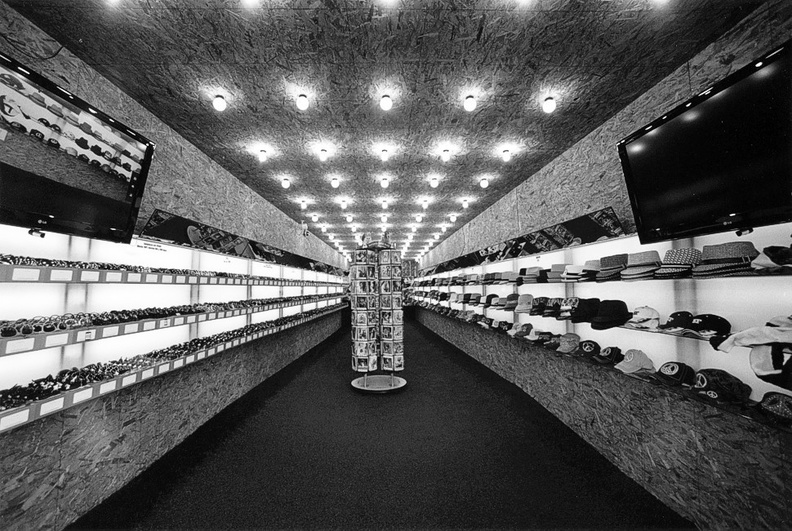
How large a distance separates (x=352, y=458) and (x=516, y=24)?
14.7 ft

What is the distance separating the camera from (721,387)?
2.06m

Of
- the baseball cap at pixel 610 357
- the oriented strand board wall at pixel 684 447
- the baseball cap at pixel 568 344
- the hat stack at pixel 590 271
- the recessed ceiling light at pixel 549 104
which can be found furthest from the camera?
the baseball cap at pixel 568 344

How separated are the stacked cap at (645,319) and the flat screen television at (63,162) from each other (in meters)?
4.75

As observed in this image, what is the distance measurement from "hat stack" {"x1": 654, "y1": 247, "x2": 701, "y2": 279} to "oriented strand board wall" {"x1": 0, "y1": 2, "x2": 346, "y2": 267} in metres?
5.23

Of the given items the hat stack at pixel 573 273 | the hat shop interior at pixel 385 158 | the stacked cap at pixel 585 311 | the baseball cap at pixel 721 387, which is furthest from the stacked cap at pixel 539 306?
the baseball cap at pixel 721 387

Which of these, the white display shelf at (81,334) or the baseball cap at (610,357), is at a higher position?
the white display shelf at (81,334)

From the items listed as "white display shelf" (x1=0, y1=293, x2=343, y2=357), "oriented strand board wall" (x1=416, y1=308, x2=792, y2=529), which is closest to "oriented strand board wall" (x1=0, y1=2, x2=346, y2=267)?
"white display shelf" (x1=0, y1=293, x2=343, y2=357)

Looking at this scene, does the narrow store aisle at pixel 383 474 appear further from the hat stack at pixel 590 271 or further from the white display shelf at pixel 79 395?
the hat stack at pixel 590 271

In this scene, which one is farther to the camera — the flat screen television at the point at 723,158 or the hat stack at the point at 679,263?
the hat stack at the point at 679,263

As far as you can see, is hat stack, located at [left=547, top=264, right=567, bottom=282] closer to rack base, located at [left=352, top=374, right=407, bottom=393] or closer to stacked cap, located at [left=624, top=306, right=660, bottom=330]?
stacked cap, located at [left=624, top=306, right=660, bottom=330]

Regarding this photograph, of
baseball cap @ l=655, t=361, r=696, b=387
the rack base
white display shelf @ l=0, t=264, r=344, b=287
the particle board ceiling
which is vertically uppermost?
the particle board ceiling

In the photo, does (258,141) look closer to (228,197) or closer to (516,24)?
(228,197)

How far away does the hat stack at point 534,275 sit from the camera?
4.41 metres

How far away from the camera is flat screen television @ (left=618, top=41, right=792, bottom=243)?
1.87 m
